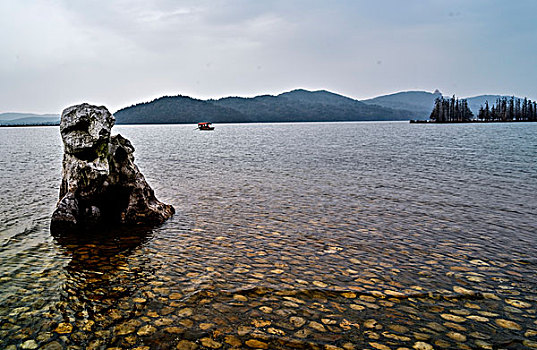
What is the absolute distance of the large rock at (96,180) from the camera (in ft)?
44.7

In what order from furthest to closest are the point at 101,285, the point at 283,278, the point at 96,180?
the point at 96,180 → the point at 283,278 → the point at 101,285

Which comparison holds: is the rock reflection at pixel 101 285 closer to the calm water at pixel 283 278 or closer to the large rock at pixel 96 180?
the calm water at pixel 283 278

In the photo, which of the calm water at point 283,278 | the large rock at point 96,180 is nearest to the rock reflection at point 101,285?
the calm water at point 283,278

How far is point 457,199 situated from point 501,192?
391 cm

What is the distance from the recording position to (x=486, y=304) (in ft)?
25.1

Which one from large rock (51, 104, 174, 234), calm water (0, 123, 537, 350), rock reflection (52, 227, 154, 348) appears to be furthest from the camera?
large rock (51, 104, 174, 234)

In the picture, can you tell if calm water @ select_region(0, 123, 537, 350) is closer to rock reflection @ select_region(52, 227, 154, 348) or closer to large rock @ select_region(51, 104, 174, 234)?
rock reflection @ select_region(52, 227, 154, 348)

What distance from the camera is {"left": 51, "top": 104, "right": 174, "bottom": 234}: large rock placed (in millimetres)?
13625

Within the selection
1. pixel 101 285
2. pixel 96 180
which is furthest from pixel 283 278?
pixel 96 180

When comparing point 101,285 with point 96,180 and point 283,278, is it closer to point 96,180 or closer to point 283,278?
point 283,278

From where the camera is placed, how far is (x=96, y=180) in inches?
542

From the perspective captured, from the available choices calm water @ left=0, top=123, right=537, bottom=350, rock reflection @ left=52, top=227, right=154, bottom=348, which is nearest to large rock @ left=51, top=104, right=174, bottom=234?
calm water @ left=0, top=123, right=537, bottom=350

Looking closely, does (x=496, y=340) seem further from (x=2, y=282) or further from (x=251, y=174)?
(x=251, y=174)

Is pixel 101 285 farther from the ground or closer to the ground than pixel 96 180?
closer to the ground
